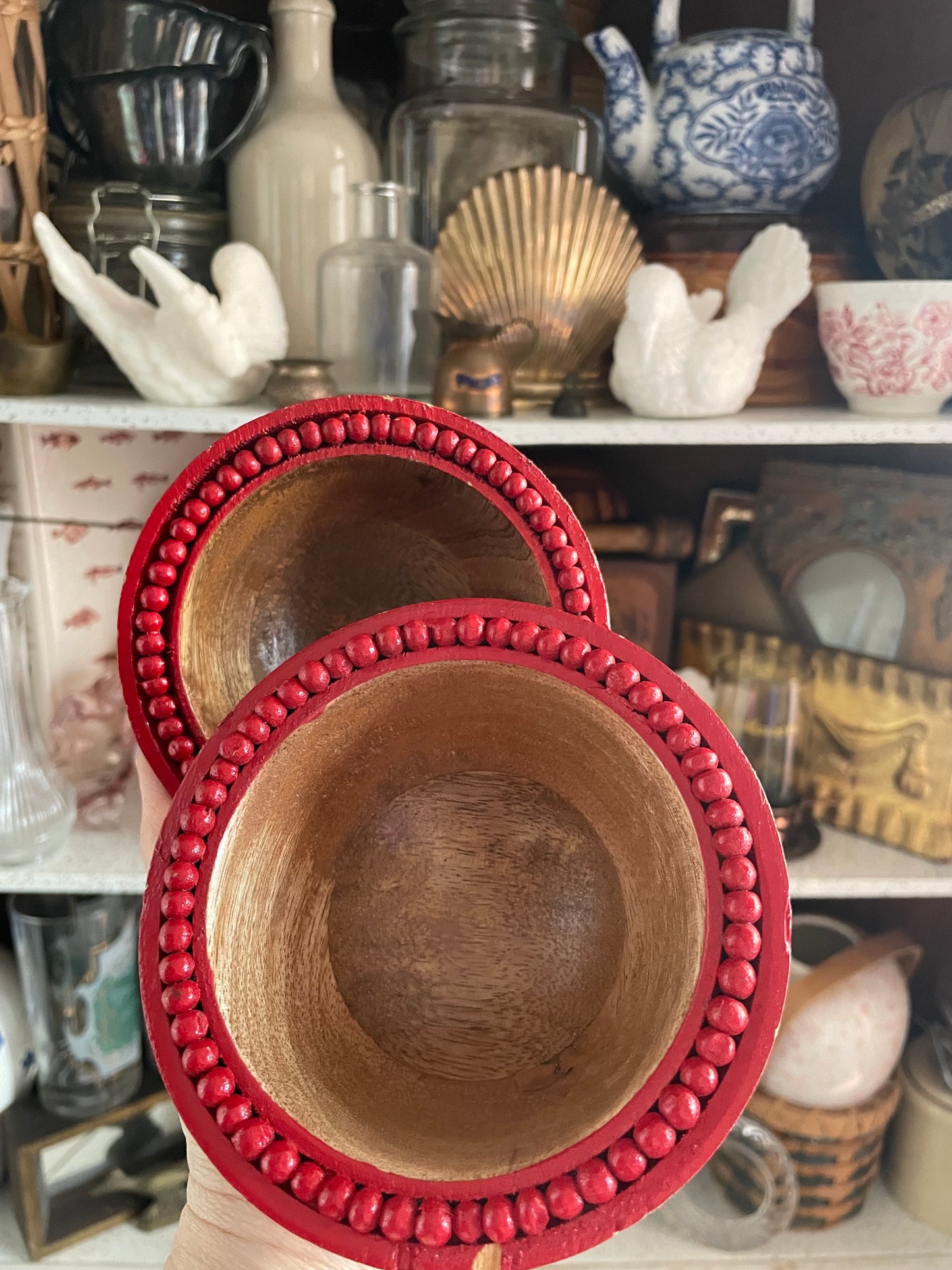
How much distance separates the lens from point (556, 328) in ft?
2.71

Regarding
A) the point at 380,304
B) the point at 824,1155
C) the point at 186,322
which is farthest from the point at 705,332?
the point at 824,1155

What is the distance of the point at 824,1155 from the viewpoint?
0.92 m

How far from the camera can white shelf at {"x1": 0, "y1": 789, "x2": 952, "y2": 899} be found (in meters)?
0.79

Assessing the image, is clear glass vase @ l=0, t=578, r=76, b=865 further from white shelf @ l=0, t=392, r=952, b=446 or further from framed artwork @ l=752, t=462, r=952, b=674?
framed artwork @ l=752, t=462, r=952, b=674

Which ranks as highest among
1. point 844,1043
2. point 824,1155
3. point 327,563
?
point 327,563

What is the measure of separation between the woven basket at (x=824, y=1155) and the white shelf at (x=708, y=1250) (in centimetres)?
2

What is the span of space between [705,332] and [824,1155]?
0.78 metres

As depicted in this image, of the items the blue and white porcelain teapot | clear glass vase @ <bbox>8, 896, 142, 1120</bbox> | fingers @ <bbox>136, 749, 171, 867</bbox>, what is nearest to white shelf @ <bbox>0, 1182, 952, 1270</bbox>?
clear glass vase @ <bbox>8, 896, 142, 1120</bbox>

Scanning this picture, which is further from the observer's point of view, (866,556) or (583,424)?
(866,556)

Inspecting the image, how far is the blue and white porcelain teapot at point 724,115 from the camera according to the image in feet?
2.48

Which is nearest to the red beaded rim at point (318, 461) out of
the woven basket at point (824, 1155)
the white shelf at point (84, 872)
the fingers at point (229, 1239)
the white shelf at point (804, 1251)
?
the fingers at point (229, 1239)

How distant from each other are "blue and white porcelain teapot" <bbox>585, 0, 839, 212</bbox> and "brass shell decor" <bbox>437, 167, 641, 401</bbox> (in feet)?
0.18

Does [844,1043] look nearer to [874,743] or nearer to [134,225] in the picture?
[874,743]

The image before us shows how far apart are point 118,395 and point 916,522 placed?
72 centimetres
